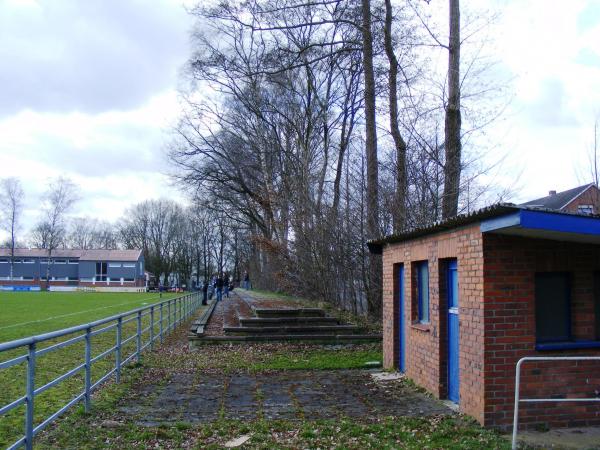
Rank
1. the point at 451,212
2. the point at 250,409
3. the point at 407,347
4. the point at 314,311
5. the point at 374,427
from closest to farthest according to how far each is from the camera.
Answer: the point at 374,427 → the point at 250,409 → the point at 407,347 → the point at 451,212 → the point at 314,311

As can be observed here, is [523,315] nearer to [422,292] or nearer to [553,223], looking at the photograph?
[553,223]

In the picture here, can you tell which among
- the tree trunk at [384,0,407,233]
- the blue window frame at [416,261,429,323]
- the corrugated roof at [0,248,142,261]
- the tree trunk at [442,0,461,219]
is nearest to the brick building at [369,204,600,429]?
the blue window frame at [416,261,429,323]

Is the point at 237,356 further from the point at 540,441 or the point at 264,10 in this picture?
the point at 264,10

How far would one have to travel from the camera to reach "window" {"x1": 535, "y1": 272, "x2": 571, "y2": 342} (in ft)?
24.9

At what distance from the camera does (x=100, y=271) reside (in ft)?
305

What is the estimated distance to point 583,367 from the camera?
7.38 m

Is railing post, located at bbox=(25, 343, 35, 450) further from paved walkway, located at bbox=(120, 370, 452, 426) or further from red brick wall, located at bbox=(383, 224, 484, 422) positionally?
red brick wall, located at bbox=(383, 224, 484, 422)

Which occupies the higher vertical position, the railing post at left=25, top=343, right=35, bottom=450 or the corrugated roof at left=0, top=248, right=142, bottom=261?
the corrugated roof at left=0, top=248, right=142, bottom=261

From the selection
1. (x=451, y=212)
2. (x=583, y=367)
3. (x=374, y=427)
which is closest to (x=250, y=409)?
(x=374, y=427)

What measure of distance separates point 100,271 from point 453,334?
294ft

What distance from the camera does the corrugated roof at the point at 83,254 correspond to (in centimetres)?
9119

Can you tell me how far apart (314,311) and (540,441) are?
11.6m

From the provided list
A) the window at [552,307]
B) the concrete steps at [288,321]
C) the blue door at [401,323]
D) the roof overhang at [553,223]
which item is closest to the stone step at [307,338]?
the concrete steps at [288,321]

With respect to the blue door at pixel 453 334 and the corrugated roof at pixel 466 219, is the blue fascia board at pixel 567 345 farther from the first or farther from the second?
the corrugated roof at pixel 466 219
